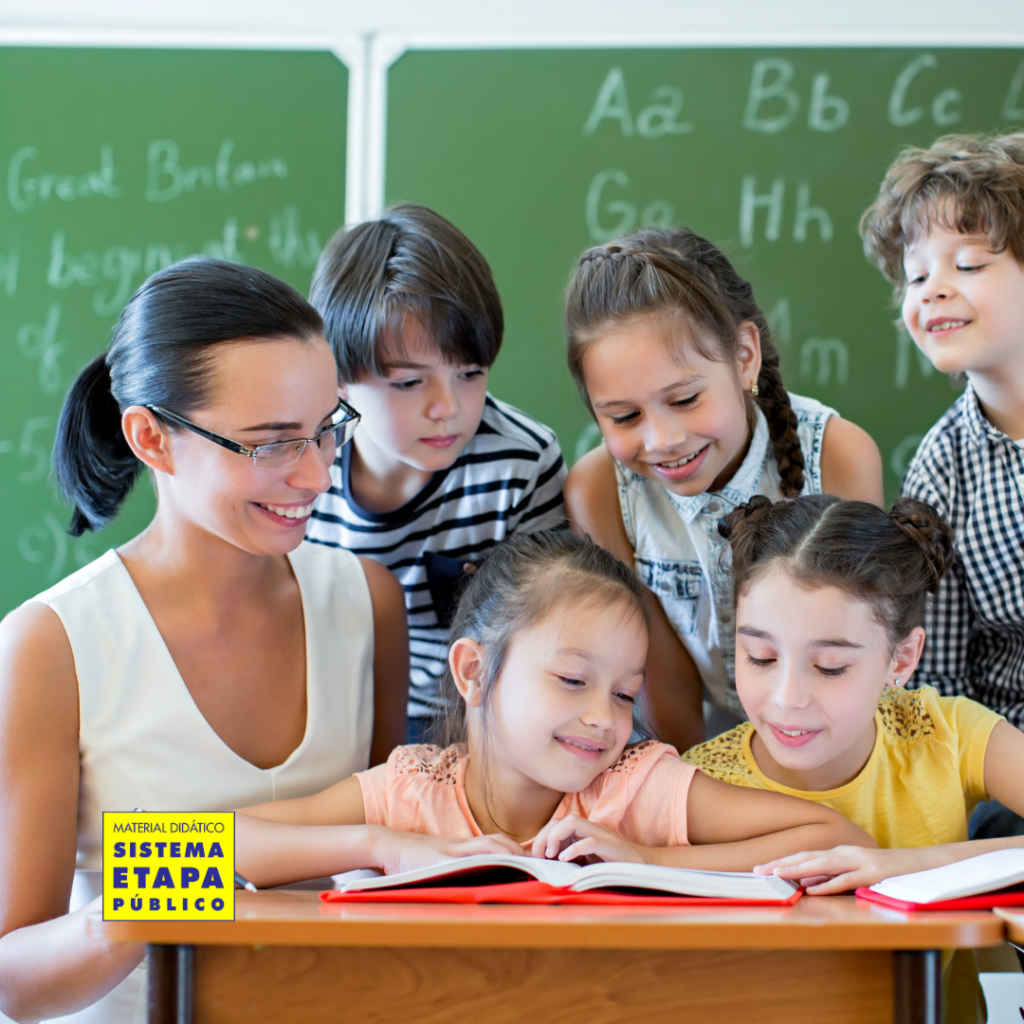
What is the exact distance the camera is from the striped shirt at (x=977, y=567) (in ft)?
5.97

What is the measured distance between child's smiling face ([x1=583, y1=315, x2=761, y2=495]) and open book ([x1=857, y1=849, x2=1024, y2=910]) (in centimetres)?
74

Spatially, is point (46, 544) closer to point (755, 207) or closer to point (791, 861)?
point (755, 207)

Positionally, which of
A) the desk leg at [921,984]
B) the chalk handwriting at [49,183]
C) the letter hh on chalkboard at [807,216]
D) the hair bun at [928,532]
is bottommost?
the desk leg at [921,984]

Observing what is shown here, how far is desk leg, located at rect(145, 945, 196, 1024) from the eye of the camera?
867 mm

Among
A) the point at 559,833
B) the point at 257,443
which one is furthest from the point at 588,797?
the point at 257,443

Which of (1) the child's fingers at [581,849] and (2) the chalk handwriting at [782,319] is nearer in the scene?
(1) the child's fingers at [581,849]

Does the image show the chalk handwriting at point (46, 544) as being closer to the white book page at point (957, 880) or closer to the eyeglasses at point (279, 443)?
the eyeglasses at point (279, 443)

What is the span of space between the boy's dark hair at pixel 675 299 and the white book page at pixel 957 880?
799 mm

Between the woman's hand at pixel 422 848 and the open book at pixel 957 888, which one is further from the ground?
the woman's hand at pixel 422 848

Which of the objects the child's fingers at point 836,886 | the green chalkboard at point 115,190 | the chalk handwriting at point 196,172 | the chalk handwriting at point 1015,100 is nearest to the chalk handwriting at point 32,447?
the green chalkboard at point 115,190

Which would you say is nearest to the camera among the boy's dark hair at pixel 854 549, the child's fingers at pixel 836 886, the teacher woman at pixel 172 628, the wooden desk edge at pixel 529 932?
the wooden desk edge at pixel 529 932

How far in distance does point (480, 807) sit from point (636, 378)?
69 cm

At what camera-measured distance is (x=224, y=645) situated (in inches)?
62.1

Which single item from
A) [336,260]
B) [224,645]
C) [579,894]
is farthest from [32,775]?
[336,260]
